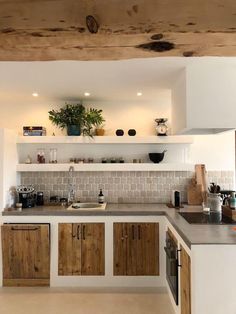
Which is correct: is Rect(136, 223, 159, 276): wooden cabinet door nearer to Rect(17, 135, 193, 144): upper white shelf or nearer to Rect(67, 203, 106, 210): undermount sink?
Rect(67, 203, 106, 210): undermount sink

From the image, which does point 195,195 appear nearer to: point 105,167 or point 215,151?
point 215,151

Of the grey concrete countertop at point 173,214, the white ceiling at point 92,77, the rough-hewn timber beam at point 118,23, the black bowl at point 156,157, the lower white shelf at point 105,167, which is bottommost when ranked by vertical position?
the grey concrete countertop at point 173,214

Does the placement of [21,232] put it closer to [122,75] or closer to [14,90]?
[14,90]

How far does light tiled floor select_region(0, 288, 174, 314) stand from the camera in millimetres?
3018

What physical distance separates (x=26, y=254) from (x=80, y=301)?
892mm

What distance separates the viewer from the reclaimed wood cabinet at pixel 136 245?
358 cm

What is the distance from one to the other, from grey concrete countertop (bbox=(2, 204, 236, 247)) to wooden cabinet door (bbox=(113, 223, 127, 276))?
0.19 meters

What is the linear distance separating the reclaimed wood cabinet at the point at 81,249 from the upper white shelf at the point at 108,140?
3.93 feet

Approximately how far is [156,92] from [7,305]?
318cm

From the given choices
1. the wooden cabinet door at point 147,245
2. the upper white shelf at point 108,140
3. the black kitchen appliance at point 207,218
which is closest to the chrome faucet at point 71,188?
the upper white shelf at point 108,140

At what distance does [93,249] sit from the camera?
3.59m

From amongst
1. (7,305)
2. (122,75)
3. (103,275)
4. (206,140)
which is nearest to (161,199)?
(206,140)

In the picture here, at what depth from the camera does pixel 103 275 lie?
356 cm

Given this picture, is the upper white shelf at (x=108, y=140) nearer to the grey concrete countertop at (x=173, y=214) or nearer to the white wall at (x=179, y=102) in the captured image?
the white wall at (x=179, y=102)
